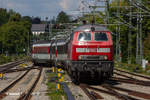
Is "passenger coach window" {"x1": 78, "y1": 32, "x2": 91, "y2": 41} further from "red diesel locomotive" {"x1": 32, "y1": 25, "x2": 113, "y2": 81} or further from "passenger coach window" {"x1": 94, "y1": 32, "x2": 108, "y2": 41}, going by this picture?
"passenger coach window" {"x1": 94, "y1": 32, "x2": 108, "y2": 41}

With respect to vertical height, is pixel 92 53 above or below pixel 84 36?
below

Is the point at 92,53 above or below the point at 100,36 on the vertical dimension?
below

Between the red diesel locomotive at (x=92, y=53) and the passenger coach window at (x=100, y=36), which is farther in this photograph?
the passenger coach window at (x=100, y=36)

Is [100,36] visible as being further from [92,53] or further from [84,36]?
[92,53]

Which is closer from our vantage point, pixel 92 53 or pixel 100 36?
pixel 92 53

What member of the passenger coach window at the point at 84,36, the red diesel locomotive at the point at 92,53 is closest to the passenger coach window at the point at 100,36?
the red diesel locomotive at the point at 92,53

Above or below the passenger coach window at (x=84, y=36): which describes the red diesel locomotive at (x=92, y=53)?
below

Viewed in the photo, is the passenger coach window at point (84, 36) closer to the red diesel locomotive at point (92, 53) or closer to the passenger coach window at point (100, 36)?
the red diesel locomotive at point (92, 53)

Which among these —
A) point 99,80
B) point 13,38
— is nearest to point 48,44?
point 99,80

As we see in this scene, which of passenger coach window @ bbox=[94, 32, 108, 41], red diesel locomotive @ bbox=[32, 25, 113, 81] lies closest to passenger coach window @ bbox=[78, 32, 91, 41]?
red diesel locomotive @ bbox=[32, 25, 113, 81]

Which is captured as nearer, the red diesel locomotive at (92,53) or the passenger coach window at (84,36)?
the red diesel locomotive at (92,53)

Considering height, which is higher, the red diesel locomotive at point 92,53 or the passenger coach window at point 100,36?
the passenger coach window at point 100,36

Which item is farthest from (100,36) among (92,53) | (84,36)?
(92,53)

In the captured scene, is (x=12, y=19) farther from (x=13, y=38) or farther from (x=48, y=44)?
(x=48, y=44)
